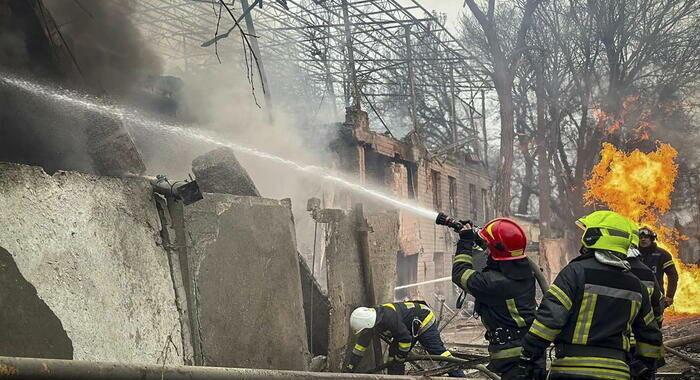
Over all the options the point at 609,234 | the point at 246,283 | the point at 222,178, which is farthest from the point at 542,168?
the point at 609,234

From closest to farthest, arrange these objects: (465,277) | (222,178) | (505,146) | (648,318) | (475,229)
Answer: (648,318) → (465,277) → (475,229) → (222,178) → (505,146)

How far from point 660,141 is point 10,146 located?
22070 millimetres

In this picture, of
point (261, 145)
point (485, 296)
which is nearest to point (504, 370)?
point (485, 296)

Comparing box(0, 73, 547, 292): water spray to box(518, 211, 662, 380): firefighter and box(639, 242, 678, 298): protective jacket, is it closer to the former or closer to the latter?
box(518, 211, 662, 380): firefighter

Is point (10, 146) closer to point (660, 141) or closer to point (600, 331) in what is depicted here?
point (600, 331)

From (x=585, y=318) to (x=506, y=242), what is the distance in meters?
1.00

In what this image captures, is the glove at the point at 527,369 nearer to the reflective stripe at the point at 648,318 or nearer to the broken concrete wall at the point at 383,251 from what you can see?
the reflective stripe at the point at 648,318

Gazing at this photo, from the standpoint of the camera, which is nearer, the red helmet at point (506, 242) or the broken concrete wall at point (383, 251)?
the red helmet at point (506, 242)

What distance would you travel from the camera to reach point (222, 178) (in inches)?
217

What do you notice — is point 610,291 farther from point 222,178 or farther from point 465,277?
point 222,178

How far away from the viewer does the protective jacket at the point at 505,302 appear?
4.58 meters

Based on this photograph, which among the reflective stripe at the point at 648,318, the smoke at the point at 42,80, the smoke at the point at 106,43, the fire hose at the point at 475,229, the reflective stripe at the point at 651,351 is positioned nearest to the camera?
the reflective stripe at the point at 648,318

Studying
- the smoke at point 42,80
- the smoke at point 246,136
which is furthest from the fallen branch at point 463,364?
the smoke at point 246,136

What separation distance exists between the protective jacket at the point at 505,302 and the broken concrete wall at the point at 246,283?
4.91 feet
